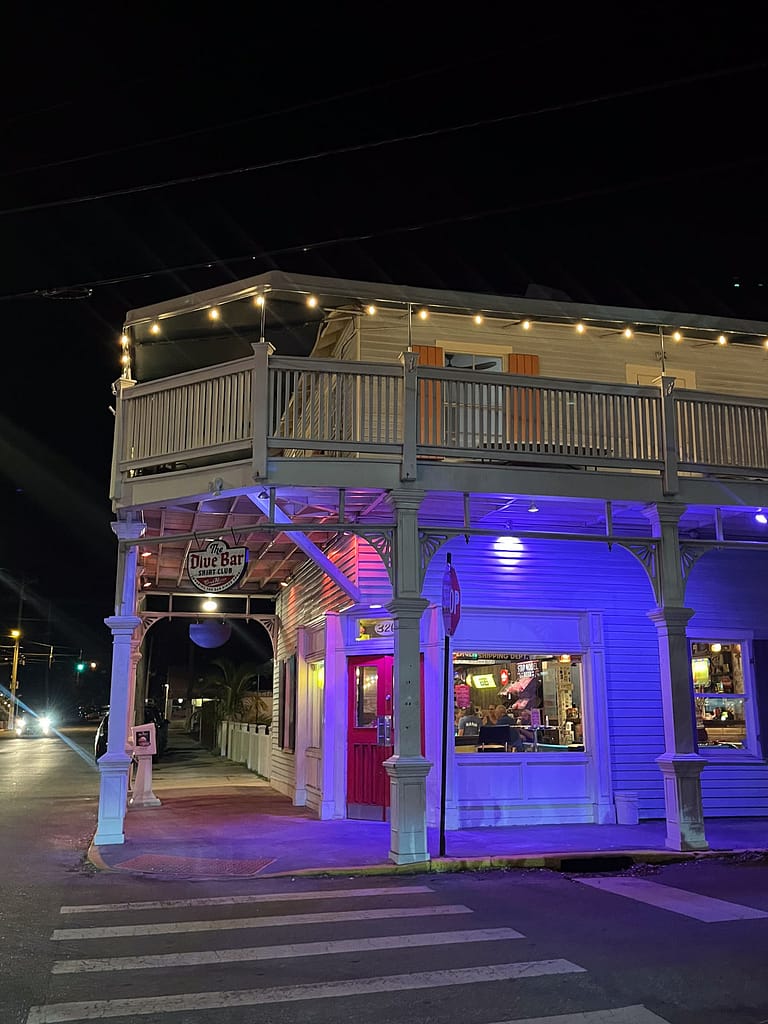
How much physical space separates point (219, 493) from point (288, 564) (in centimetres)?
651

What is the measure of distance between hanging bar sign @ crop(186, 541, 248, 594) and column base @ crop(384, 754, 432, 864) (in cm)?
313

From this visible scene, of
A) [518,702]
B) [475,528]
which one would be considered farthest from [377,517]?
[518,702]

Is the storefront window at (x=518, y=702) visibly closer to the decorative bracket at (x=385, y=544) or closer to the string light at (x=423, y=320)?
the decorative bracket at (x=385, y=544)

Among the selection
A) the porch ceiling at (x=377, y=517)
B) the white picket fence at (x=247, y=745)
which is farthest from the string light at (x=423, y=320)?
the white picket fence at (x=247, y=745)

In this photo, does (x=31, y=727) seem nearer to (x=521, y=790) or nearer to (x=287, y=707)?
(x=287, y=707)

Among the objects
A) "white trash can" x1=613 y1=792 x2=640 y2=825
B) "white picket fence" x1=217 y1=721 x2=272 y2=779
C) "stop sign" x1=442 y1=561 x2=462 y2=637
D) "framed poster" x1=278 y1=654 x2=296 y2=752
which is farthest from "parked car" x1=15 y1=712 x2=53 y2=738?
"stop sign" x1=442 y1=561 x2=462 y2=637

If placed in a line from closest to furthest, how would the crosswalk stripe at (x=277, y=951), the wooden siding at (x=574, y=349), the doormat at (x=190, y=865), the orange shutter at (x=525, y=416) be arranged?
the crosswalk stripe at (x=277, y=951) < the doormat at (x=190, y=865) < the orange shutter at (x=525, y=416) < the wooden siding at (x=574, y=349)

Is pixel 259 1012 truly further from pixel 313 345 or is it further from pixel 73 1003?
pixel 313 345

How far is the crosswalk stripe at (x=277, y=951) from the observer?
6023 millimetres

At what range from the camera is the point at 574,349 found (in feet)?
46.5

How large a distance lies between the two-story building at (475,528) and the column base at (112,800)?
29 mm

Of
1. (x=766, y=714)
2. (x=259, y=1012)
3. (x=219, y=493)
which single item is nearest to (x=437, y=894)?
(x=259, y=1012)

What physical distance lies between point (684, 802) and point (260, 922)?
5763mm

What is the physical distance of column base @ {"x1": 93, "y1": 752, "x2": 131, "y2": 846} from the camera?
11.2 m
